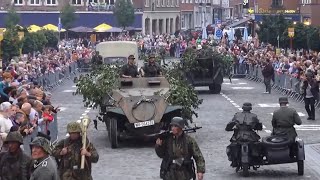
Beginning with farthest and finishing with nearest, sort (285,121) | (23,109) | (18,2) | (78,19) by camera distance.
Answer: (18,2), (78,19), (23,109), (285,121)

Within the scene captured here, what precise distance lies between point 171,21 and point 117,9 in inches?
838

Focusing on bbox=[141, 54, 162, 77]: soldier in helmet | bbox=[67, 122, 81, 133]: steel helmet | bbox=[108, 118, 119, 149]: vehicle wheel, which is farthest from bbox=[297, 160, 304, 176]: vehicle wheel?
bbox=[141, 54, 162, 77]: soldier in helmet

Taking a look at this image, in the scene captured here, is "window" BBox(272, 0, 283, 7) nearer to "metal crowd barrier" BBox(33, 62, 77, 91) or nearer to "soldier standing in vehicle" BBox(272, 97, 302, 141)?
"metal crowd barrier" BBox(33, 62, 77, 91)

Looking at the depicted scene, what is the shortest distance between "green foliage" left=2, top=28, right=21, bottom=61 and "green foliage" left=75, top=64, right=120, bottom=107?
A: 19819 mm

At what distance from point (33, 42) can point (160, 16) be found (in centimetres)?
6518

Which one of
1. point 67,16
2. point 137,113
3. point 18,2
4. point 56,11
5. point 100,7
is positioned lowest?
point 137,113

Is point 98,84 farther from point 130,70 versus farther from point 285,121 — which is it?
point 285,121

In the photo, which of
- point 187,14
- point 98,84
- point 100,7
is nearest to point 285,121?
point 98,84

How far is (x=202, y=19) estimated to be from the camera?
13712 cm

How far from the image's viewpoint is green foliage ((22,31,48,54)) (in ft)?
199

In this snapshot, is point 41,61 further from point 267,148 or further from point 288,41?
point 267,148

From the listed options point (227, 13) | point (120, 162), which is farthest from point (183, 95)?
point (227, 13)

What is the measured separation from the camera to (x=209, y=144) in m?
27.2

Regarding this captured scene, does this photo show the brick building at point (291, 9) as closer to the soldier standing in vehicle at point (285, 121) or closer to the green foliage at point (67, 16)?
the green foliage at point (67, 16)
